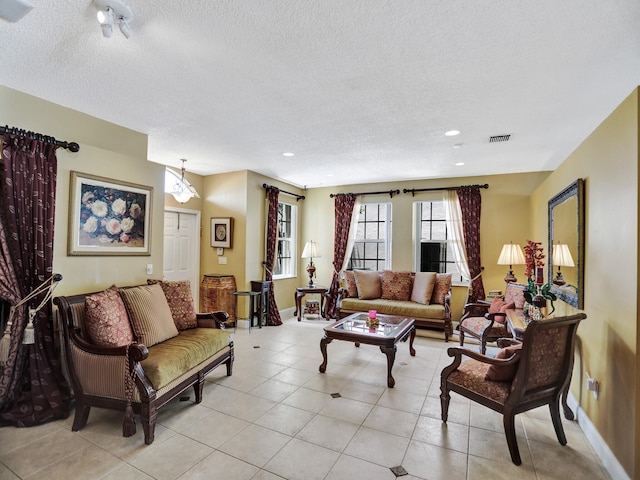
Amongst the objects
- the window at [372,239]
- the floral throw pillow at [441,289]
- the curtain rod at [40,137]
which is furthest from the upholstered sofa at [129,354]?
the window at [372,239]

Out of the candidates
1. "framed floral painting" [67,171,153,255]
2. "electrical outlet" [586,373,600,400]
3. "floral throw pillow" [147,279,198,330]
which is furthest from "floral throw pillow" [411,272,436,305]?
"framed floral painting" [67,171,153,255]

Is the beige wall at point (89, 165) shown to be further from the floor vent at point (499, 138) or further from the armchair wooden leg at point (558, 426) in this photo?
the armchair wooden leg at point (558, 426)

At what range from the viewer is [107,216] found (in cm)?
339

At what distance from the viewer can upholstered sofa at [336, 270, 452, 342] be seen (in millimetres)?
4879

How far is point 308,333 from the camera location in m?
5.27

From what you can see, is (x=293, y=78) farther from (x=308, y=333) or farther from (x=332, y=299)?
(x=332, y=299)

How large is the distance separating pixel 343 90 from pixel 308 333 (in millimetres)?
3836

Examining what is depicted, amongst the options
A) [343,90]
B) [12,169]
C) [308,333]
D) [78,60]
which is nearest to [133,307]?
[12,169]

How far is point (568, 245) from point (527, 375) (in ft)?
5.17

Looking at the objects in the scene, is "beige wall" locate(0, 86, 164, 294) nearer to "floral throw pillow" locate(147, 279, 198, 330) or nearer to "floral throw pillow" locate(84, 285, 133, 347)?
"floral throw pillow" locate(147, 279, 198, 330)

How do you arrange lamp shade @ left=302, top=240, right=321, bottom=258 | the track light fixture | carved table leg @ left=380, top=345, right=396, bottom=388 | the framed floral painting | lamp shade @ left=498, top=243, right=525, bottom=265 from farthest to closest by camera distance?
lamp shade @ left=302, top=240, right=321, bottom=258
lamp shade @ left=498, top=243, right=525, bottom=265
carved table leg @ left=380, top=345, right=396, bottom=388
the framed floral painting
the track light fixture

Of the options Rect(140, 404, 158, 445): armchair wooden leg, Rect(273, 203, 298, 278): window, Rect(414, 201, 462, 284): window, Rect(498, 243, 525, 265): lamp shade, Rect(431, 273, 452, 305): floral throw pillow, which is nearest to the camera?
Rect(140, 404, 158, 445): armchair wooden leg

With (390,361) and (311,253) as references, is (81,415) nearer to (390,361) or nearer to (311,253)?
(390,361)

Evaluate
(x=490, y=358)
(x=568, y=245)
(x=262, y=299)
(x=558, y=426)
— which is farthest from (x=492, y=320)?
(x=262, y=299)
